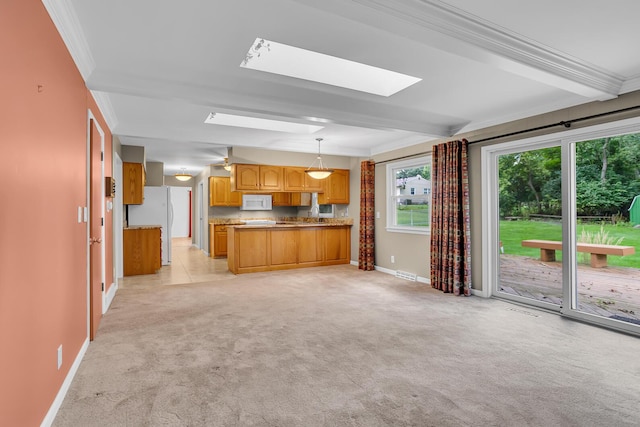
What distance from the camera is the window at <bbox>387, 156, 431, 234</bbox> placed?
5.70 metres

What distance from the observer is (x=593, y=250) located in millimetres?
3615

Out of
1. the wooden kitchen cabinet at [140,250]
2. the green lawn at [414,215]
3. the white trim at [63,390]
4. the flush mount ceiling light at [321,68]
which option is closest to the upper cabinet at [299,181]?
the green lawn at [414,215]

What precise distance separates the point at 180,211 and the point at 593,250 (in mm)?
13225

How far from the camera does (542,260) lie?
13.6 ft

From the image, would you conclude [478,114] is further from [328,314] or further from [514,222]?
[328,314]

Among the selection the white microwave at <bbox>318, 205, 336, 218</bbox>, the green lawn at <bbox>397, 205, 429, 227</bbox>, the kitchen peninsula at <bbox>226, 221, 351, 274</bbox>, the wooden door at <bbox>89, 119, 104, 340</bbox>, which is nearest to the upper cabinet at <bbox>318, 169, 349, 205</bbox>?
the white microwave at <bbox>318, 205, 336, 218</bbox>

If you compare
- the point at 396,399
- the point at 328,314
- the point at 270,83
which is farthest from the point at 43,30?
the point at 328,314

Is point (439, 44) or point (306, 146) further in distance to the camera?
point (306, 146)

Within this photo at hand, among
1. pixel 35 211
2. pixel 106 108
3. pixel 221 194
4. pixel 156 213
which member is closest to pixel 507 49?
pixel 35 211

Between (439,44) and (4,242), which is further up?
(439,44)

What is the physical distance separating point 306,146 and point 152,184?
14.1 ft

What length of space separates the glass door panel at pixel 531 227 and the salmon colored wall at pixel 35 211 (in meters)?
4.63

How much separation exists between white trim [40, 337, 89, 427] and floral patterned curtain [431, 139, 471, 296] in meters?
4.22

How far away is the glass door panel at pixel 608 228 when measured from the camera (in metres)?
3.36
